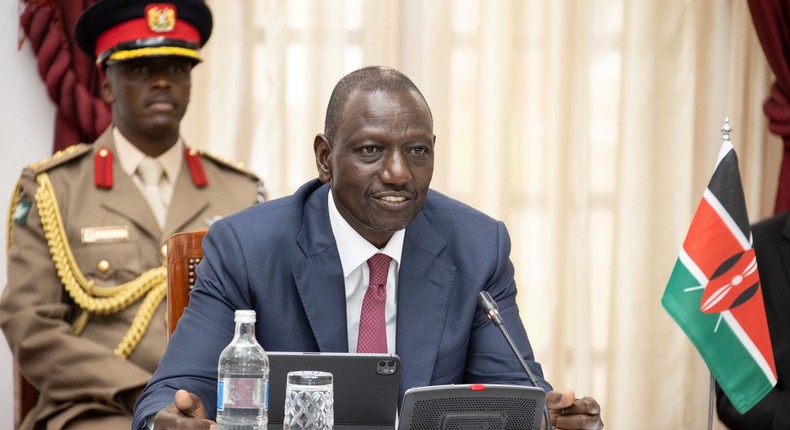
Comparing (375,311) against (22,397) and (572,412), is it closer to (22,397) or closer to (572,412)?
(572,412)

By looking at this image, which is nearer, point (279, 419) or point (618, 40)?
point (279, 419)

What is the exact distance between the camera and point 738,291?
295cm

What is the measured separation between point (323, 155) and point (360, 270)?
0.31 metres

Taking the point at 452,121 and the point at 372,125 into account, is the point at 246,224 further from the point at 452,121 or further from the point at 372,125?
the point at 452,121

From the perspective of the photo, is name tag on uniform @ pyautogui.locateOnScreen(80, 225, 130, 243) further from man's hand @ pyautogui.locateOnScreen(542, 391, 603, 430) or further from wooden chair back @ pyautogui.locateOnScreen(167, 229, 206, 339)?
man's hand @ pyautogui.locateOnScreen(542, 391, 603, 430)

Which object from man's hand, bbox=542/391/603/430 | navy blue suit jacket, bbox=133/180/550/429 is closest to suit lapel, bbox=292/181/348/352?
navy blue suit jacket, bbox=133/180/550/429

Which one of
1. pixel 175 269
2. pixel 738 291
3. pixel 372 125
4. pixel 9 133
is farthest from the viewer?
pixel 9 133

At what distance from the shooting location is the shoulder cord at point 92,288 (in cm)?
337

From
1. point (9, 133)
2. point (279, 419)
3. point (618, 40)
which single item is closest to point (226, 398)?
point (279, 419)

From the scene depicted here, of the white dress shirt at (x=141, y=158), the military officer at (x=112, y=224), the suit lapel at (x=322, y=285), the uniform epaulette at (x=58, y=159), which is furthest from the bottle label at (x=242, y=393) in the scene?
the uniform epaulette at (x=58, y=159)

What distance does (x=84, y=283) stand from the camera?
3396mm

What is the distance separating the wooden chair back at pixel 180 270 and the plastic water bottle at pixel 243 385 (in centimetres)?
69

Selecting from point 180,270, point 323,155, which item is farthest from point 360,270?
point 180,270

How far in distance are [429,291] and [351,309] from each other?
20 cm
